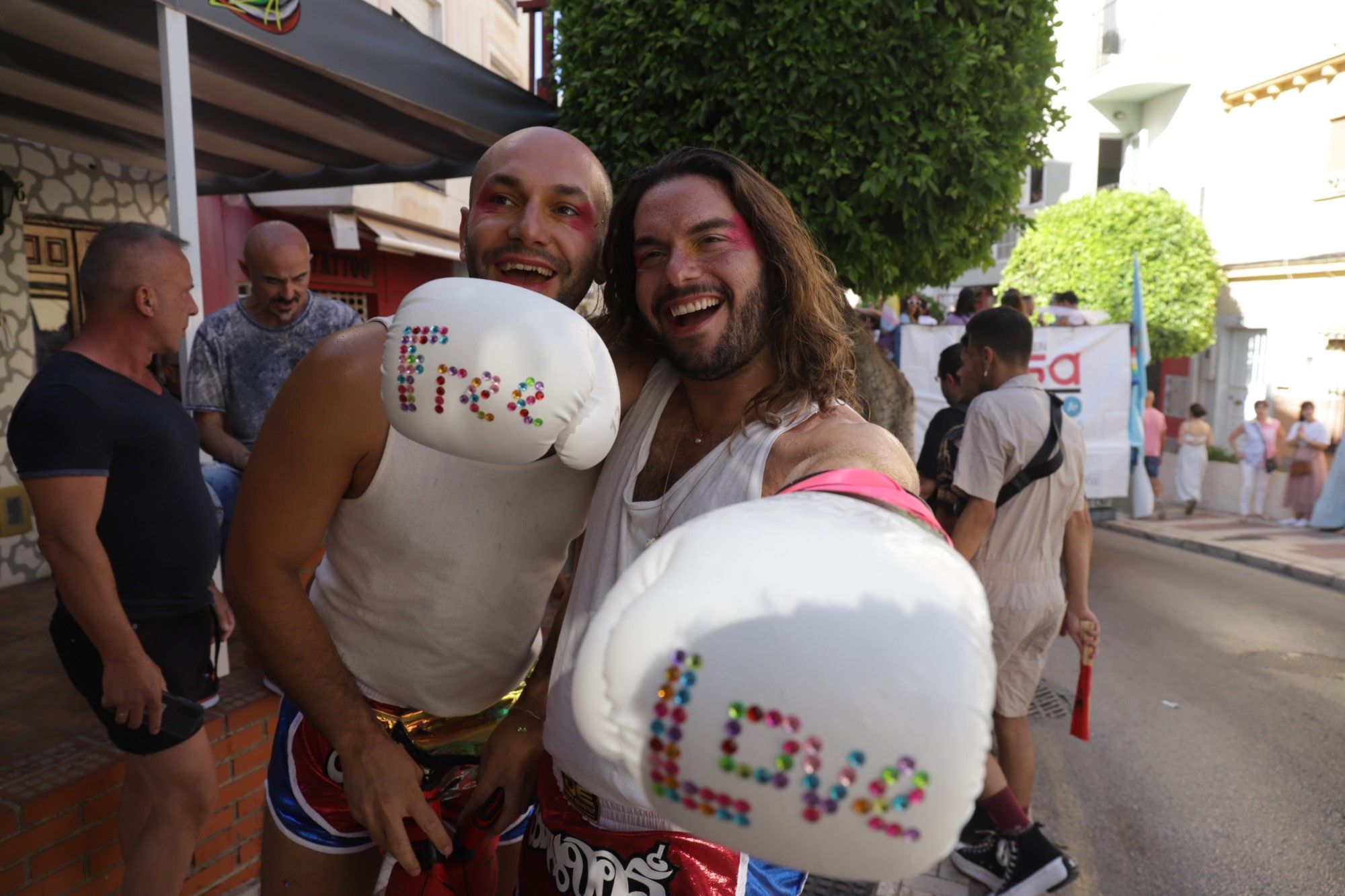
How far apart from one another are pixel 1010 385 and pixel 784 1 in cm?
204

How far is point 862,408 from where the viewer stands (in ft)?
5.95

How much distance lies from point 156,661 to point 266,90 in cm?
304

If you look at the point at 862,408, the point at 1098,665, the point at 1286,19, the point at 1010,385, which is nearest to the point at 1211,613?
the point at 1098,665

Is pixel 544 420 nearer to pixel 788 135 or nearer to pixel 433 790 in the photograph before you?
pixel 433 790

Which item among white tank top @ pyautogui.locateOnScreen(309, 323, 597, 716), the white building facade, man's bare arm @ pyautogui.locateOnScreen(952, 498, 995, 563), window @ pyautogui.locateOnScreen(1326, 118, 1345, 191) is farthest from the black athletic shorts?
window @ pyautogui.locateOnScreen(1326, 118, 1345, 191)

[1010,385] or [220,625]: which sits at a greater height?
[1010,385]

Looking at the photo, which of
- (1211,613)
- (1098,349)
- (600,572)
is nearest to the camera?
(600,572)

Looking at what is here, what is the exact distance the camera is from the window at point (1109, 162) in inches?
835

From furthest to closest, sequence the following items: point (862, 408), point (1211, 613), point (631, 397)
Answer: point (1211, 613) → point (862, 408) → point (631, 397)

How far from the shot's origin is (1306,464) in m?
11.1

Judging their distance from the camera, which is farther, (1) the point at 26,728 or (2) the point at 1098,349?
(2) the point at 1098,349

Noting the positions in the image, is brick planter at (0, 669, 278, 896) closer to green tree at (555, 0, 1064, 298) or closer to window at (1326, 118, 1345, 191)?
green tree at (555, 0, 1064, 298)

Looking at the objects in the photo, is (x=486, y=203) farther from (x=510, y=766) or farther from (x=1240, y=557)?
(x=1240, y=557)

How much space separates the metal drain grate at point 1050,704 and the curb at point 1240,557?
4964 mm
